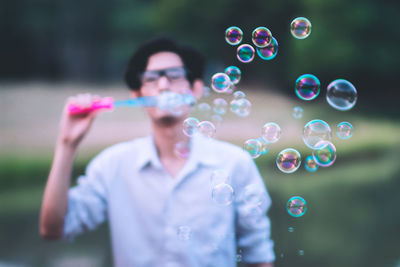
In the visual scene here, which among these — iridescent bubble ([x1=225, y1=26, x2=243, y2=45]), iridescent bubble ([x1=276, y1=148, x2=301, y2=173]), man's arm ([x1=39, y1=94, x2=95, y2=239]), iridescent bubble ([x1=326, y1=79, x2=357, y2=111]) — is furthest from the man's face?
iridescent bubble ([x1=326, y1=79, x2=357, y2=111])

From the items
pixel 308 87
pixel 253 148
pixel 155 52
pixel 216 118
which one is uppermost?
pixel 155 52

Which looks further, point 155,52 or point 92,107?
point 155,52

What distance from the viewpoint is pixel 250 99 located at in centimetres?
410

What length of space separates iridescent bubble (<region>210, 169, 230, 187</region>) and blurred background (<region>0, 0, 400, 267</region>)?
202 centimetres

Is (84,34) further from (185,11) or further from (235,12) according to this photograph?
(235,12)

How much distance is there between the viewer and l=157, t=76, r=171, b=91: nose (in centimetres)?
128

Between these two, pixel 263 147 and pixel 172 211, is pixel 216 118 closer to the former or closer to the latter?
pixel 263 147

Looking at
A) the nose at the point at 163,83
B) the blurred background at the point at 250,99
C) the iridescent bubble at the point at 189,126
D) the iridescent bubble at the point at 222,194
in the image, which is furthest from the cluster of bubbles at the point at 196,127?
the blurred background at the point at 250,99

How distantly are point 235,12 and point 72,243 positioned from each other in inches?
104

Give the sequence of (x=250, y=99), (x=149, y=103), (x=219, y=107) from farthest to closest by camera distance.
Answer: (x=250, y=99), (x=219, y=107), (x=149, y=103)

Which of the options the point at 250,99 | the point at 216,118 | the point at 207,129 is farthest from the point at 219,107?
the point at 250,99

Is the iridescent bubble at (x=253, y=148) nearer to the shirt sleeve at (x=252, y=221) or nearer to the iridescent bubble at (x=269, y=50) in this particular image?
the shirt sleeve at (x=252, y=221)

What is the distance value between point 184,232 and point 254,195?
9.4 inches

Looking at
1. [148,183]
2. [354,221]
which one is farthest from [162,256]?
[354,221]
